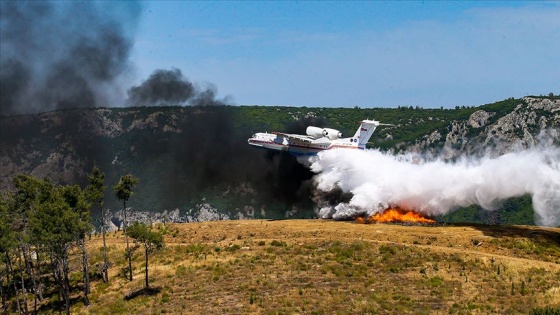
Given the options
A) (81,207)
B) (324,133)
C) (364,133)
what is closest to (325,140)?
(324,133)

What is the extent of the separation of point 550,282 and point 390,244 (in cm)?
1896

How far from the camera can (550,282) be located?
6406 cm

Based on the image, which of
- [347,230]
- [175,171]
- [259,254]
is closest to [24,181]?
[259,254]

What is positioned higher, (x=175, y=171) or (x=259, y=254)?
(x=175, y=171)

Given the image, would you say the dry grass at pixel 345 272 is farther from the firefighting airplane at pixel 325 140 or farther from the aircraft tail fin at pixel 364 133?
the aircraft tail fin at pixel 364 133

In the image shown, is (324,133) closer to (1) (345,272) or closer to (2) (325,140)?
(2) (325,140)

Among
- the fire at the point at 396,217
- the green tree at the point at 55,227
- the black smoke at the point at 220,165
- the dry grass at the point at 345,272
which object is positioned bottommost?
the dry grass at the point at 345,272

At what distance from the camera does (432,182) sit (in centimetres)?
9319

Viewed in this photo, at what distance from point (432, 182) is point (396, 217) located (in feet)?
24.5

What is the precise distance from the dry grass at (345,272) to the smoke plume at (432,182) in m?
5.39

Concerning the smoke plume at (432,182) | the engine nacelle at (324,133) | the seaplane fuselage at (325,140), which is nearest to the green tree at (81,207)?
the smoke plume at (432,182)

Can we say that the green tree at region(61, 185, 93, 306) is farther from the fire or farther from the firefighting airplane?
the firefighting airplane

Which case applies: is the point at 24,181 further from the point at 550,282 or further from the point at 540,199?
the point at 540,199

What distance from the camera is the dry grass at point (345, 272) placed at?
62.0m
